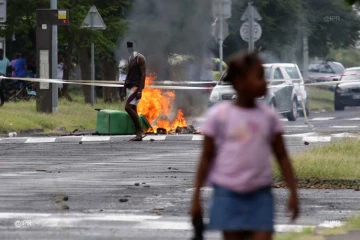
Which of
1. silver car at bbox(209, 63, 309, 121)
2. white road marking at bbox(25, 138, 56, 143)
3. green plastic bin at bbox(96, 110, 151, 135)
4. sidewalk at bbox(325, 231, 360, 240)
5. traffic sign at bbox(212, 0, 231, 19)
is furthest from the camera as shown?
traffic sign at bbox(212, 0, 231, 19)

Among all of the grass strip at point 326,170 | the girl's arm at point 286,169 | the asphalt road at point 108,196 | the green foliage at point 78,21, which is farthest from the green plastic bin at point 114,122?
the girl's arm at point 286,169

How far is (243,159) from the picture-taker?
23.0 feet

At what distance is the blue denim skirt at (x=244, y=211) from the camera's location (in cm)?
700

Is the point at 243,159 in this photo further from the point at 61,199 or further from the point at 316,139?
the point at 316,139

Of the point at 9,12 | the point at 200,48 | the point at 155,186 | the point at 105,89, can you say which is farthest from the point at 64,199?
the point at 105,89

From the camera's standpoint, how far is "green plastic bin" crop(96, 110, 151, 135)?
25.7m

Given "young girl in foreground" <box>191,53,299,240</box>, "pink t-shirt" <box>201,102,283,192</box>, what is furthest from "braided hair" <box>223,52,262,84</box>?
"pink t-shirt" <box>201,102,283,192</box>

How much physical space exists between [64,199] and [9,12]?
83.0 feet

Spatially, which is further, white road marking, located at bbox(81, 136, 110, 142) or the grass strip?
white road marking, located at bbox(81, 136, 110, 142)

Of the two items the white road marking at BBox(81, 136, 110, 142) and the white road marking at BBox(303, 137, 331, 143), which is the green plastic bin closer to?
the white road marking at BBox(81, 136, 110, 142)

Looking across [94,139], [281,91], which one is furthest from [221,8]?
[94,139]

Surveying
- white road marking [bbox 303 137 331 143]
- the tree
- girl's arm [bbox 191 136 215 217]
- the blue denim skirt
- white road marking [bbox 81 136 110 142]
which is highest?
girl's arm [bbox 191 136 215 217]

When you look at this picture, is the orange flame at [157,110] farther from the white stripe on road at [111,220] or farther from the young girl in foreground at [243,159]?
the young girl in foreground at [243,159]

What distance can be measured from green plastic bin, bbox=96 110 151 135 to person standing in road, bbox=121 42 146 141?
1.68 metres
